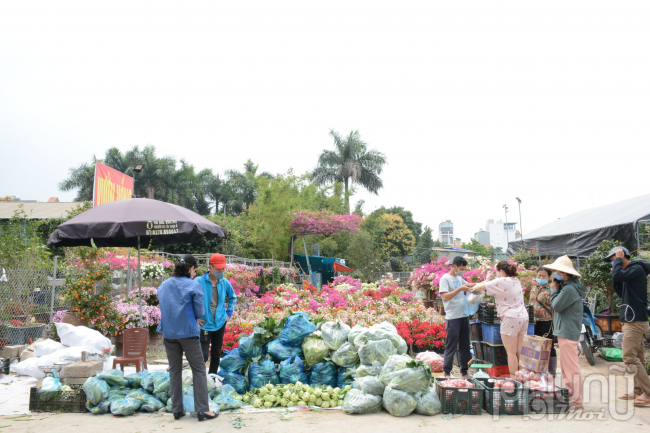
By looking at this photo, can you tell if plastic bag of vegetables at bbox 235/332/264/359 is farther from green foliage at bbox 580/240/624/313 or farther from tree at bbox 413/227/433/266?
tree at bbox 413/227/433/266

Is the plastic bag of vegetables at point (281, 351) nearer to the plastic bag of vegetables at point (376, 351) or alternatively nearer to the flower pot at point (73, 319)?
the plastic bag of vegetables at point (376, 351)

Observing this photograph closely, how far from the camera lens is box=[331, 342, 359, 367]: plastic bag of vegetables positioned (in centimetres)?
579

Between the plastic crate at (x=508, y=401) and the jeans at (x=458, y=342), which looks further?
the jeans at (x=458, y=342)

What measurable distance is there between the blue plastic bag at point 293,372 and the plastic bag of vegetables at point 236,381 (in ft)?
1.66

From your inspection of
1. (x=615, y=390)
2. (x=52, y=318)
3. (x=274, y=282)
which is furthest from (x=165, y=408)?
(x=274, y=282)

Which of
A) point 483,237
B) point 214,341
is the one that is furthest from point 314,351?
point 483,237

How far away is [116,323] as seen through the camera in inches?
318

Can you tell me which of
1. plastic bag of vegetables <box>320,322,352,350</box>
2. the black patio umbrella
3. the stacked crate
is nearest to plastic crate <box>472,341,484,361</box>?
the stacked crate

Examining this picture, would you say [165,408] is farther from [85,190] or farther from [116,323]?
[85,190]

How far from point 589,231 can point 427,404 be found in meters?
10.8

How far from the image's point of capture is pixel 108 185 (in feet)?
46.1

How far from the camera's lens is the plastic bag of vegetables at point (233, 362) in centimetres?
587

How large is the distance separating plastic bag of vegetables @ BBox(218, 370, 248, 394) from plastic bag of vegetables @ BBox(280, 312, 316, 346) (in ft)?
2.42

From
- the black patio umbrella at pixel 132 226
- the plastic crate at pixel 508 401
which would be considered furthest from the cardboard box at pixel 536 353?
the black patio umbrella at pixel 132 226
